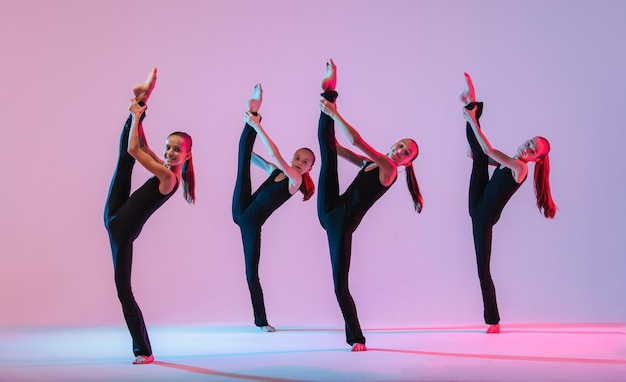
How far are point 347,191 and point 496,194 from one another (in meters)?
1.47

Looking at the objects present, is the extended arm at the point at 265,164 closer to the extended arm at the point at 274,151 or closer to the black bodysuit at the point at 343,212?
the extended arm at the point at 274,151

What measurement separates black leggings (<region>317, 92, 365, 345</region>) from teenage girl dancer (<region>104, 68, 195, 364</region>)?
3.20 feet

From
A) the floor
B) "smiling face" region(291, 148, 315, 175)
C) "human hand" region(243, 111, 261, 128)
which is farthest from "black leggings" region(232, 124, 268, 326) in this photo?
"smiling face" region(291, 148, 315, 175)

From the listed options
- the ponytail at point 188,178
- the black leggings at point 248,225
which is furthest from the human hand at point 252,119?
the ponytail at point 188,178

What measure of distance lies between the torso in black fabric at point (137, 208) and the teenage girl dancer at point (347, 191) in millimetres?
1118

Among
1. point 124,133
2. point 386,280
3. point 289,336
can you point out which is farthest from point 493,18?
point 124,133

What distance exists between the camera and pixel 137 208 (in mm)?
4082

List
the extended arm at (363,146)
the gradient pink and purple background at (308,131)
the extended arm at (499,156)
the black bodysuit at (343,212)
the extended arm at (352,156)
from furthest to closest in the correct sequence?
the gradient pink and purple background at (308,131) → the extended arm at (499,156) → the extended arm at (352,156) → the black bodysuit at (343,212) → the extended arm at (363,146)

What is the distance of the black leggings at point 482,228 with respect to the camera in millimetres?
5520

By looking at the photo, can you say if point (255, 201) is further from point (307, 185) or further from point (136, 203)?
point (136, 203)

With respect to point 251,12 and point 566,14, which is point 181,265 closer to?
point 251,12

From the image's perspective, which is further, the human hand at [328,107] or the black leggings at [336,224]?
the human hand at [328,107]

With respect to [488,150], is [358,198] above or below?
below

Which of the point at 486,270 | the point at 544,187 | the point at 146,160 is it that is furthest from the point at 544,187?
the point at 146,160
